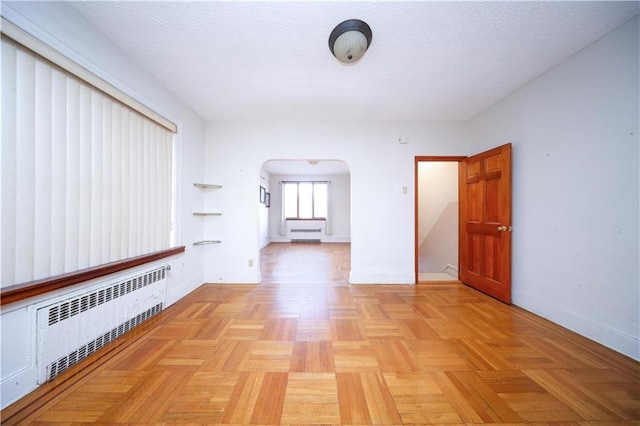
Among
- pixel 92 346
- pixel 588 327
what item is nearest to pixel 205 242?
pixel 92 346

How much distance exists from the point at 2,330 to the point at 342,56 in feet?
9.21

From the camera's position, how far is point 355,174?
350cm

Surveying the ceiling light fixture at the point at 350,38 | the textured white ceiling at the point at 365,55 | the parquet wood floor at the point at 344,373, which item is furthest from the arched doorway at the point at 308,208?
the ceiling light fixture at the point at 350,38

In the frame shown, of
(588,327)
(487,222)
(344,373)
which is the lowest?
(344,373)

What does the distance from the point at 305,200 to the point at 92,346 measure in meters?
7.19

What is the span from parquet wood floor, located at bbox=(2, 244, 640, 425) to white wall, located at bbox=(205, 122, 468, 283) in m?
1.05

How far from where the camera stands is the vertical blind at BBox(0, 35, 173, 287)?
130cm

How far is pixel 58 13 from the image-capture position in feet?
4.93

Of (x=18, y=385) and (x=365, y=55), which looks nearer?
(x=18, y=385)

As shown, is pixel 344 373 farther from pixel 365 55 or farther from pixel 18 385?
pixel 365 55

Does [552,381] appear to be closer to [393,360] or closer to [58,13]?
[393,360]

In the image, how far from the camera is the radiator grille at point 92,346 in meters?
1.46

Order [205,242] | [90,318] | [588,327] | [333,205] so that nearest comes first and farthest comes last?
[90,318] < [588,327] < [205,242] < [333,205]

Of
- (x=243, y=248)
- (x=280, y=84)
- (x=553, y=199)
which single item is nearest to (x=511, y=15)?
(x=553, y=199)
